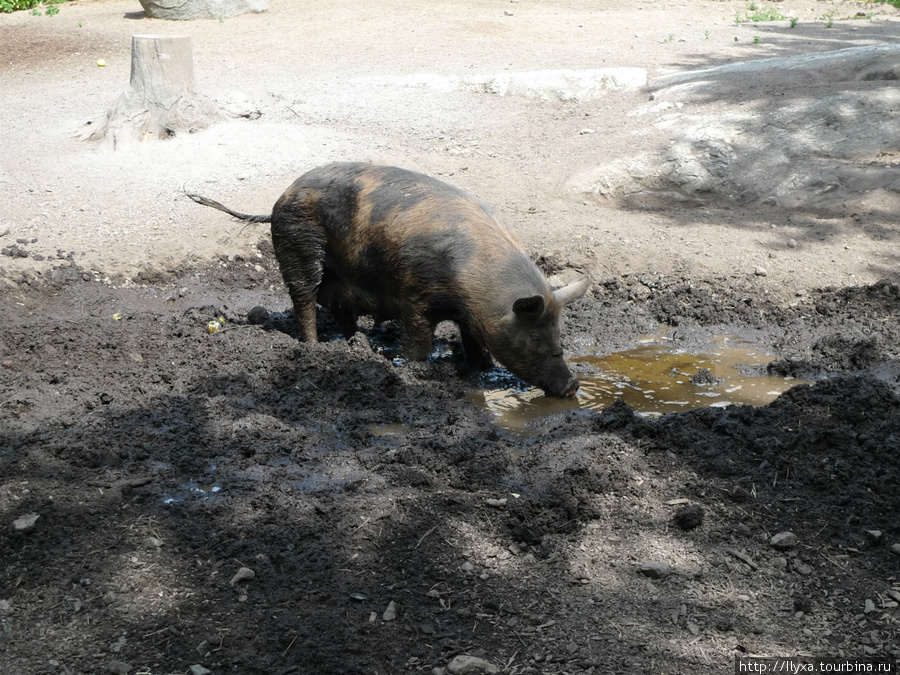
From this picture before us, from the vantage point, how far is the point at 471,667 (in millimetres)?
3057

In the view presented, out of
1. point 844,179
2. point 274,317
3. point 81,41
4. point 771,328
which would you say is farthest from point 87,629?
point 81,41

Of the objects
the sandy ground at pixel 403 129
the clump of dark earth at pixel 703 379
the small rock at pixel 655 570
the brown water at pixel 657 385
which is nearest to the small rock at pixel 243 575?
the small rock at pixel 655 570

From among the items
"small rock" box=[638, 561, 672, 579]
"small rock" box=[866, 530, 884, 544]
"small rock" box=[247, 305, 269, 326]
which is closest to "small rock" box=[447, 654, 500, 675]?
"small rock" box=[638, 561, 672, 579]

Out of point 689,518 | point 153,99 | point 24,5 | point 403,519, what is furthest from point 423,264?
point 24,5

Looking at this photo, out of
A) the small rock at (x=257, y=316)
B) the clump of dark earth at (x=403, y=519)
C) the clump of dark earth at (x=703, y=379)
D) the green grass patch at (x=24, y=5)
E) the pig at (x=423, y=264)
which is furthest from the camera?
the green grass patch at (x=24, y=5)

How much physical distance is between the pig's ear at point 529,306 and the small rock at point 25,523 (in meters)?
3.08

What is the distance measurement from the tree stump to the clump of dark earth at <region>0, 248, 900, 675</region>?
187 inches

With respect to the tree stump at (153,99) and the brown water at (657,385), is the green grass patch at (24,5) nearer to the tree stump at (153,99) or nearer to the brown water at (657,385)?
the tree stump at (153,99)

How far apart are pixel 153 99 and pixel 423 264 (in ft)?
20.2

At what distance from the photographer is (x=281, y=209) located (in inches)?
A: 263

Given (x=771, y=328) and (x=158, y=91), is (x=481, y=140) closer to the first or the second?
(x=158, y=91)

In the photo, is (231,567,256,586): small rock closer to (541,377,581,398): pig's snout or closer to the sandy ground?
(541,377,581,398): pig's snout

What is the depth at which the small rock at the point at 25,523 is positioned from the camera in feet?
12.0

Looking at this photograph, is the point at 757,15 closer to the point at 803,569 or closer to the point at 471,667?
the point at 803,569
